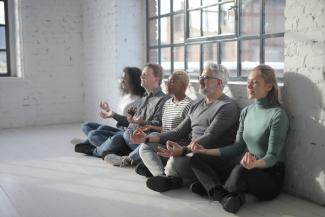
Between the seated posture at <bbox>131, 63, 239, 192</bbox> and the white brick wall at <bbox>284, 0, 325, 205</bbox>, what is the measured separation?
465 mm

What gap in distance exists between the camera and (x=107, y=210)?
2.77 m

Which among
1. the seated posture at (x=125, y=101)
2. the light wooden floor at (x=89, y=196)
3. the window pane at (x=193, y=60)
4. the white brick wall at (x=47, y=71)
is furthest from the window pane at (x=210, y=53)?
the white brick wall at (x=47, y=71)

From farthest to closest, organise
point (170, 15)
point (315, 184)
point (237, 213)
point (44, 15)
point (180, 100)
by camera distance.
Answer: point (44, 15)
point (170, 15)
point (180, 100)
point (315, 184)
point (237, 213)

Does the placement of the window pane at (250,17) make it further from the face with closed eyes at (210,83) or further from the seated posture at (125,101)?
the seated posture at (125,101)

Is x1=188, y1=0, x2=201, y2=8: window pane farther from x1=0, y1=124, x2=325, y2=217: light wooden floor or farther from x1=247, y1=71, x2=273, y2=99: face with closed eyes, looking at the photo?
x1=0, y1=124, x2=325, y2=217: light wooden floor

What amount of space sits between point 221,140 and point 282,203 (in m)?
0.64

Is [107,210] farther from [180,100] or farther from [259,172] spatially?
[180,100]

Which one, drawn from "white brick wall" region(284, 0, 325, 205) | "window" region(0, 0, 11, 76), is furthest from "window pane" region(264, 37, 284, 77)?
"window" region(0, 0, 11, 76)

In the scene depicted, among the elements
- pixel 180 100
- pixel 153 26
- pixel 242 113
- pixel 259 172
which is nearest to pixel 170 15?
pixel 153 26

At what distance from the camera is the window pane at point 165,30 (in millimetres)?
5184

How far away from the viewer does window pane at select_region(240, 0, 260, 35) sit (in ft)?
12.1

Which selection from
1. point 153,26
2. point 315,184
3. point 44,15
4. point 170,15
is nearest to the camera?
point 315,184

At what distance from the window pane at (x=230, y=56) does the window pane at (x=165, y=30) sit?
1165 mm

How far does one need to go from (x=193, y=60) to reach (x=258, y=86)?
1.83 meters
